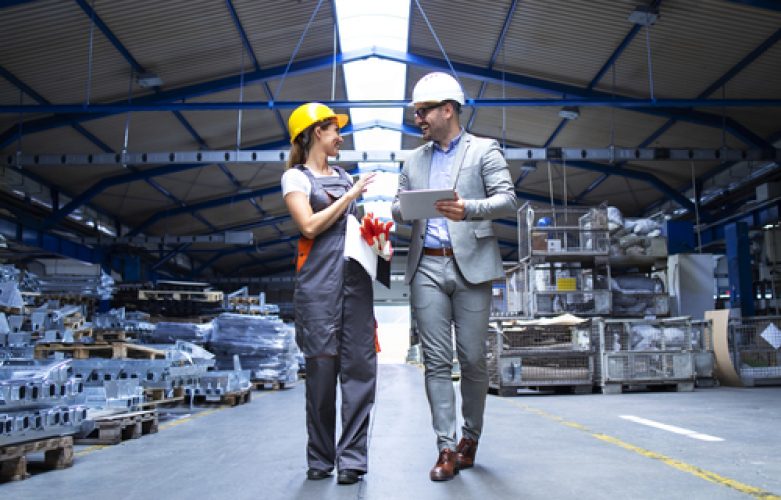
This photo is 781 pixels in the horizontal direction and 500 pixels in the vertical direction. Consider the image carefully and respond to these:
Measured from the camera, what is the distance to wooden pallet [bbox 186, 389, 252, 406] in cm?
855

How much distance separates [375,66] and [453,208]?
1390 centimetres

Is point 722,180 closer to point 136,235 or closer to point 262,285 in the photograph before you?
point 136,235

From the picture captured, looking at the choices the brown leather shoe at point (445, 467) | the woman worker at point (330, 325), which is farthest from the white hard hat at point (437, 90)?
the brown leather shoe at point (445, 467)

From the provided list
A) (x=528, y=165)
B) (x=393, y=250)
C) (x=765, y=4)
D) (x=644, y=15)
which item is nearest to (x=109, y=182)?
(x=393, y=250)

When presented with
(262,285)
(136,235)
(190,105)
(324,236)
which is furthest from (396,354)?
(324,236)

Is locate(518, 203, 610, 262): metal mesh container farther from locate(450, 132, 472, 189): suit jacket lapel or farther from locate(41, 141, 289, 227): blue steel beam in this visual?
locate(41, 141, 289, 227): blue steel beam

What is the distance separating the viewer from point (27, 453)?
3760mm

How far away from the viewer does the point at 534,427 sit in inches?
219

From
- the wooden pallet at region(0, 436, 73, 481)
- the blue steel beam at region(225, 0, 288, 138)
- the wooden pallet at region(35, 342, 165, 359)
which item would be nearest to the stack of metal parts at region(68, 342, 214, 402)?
the wooden pallet at region(35, 342, 165, 359)

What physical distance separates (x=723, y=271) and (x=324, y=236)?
25916mm

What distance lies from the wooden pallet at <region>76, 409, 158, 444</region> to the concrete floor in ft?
0.39

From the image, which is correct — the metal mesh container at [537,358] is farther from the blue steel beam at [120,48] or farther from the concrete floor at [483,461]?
the blue steel beam at [120,48]

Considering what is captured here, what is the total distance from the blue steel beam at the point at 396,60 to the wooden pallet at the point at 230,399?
8250 millimetres

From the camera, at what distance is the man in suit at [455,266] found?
3305 millimetres
